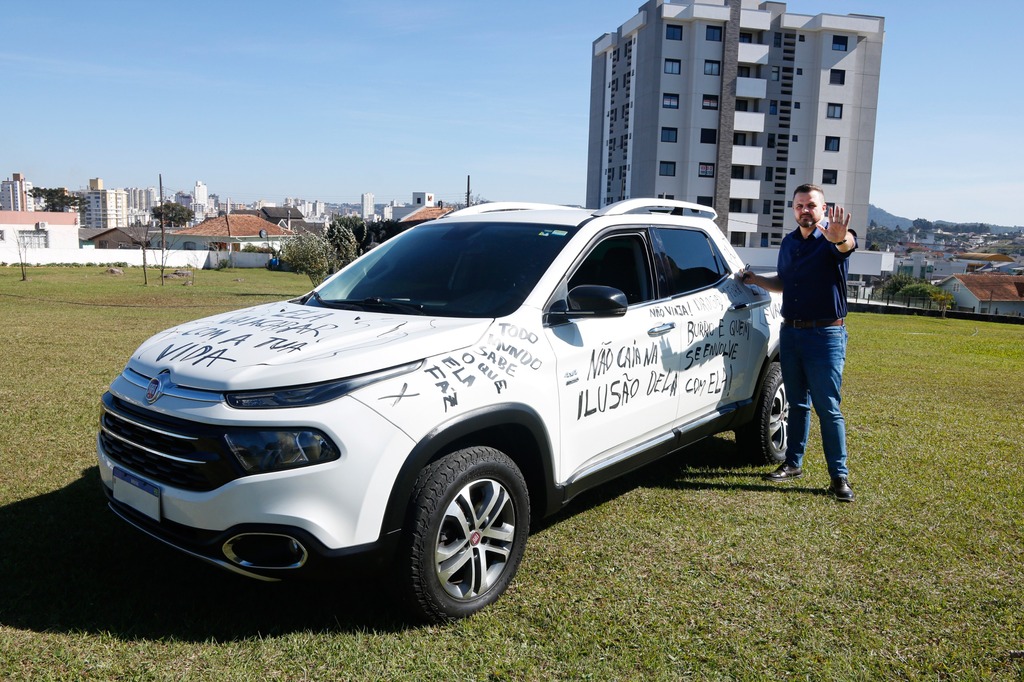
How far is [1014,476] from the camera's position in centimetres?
580

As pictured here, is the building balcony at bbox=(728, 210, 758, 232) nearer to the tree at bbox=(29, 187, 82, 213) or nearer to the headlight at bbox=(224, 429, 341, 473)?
the headlight at bbox=(224, 429, 341, 473)

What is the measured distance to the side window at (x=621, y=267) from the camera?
4.29 m

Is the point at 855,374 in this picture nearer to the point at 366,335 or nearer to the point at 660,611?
the point at 660,611

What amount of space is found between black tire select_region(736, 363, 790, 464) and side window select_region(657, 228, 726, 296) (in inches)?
36.4

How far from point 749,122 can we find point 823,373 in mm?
61271

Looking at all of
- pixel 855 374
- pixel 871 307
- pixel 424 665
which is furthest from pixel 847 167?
pixel 424 665

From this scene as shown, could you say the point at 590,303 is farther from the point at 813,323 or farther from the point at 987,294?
the point at 987,294

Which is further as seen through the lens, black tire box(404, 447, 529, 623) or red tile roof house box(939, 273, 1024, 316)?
red tile roof house box(939, 273, 1024, 316)

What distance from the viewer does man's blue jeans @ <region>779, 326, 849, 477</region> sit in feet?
17.1

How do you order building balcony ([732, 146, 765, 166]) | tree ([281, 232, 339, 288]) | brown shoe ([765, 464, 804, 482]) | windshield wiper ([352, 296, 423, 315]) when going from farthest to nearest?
building balcony ([732, 146, 765, 166])
tree ([281, 232, 339, 288])
brown shoe ([765, 464, 804, 482])
windshield wiper ([352, 296, 423, 315])

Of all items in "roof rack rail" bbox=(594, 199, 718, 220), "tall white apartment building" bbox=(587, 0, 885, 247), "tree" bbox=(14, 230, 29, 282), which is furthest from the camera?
"tall white apartment building" bbox=(587, 0, 885, 247)

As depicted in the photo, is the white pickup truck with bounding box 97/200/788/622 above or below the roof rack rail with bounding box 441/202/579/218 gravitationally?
below

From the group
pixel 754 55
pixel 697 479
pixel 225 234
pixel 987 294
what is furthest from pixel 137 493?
pixel 225 234

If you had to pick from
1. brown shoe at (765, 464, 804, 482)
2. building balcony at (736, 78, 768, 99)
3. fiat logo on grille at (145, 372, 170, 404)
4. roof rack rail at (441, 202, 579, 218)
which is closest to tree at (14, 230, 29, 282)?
roof rack rail at (441, 202, 579, 218)
